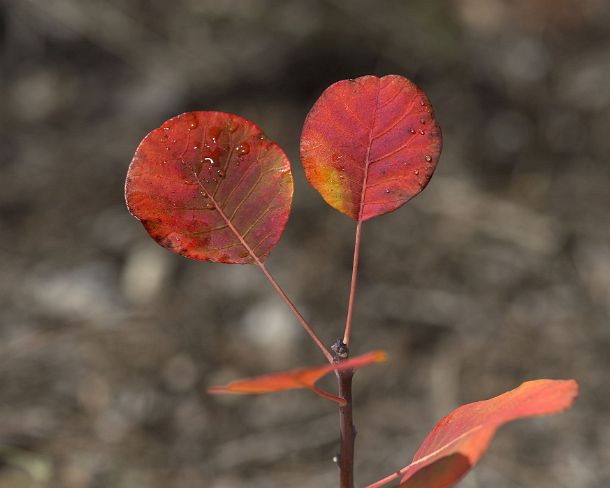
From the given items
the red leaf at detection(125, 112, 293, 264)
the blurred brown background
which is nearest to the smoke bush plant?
the red leaf at detection(125, 112, 293, 264)

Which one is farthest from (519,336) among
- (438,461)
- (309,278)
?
(438,461)

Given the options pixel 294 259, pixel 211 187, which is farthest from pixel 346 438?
pixel 294 259

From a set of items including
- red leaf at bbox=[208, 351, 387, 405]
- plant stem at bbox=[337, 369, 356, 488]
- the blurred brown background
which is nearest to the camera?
red leaf at bbox=[208, 351, 387, 405]

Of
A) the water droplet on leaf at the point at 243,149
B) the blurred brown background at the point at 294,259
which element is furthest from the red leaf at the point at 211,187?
the blurred brown background at the point at 294,259

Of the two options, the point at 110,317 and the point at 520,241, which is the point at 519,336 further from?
the point at 110,317

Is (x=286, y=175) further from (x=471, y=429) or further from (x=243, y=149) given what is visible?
(x=471, y=429)

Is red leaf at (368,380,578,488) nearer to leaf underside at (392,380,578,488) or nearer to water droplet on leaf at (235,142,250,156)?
leaf underside at (392,380,578,488)

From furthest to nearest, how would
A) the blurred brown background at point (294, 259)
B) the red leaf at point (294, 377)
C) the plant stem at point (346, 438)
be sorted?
the blurred brown background at point (294, 259)
the plant stem at point (346, 438)
the red leaf at point (294, 377)

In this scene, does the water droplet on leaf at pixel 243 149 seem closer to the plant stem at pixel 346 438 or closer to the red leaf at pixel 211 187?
the red leaf at pixel 211 187
